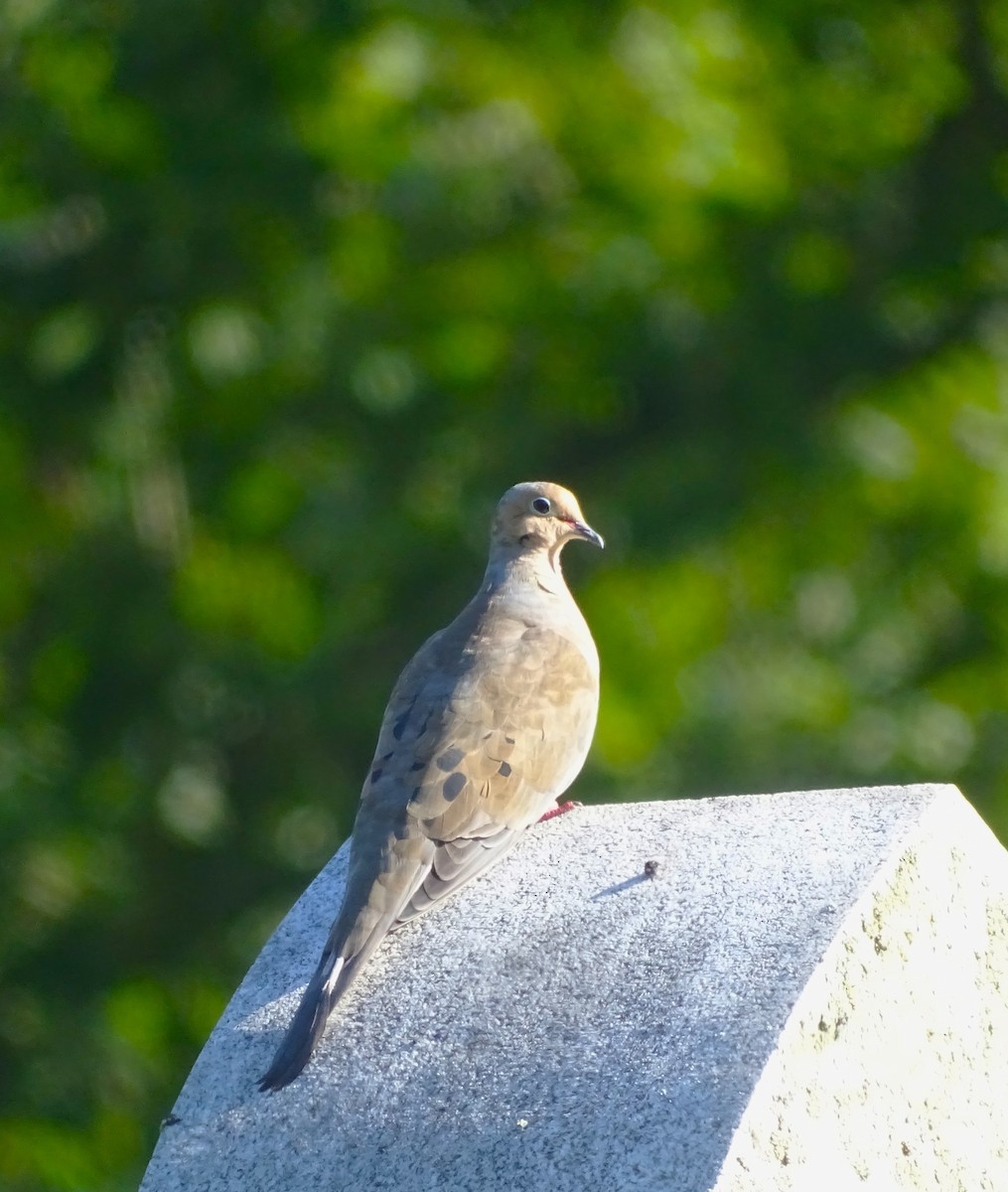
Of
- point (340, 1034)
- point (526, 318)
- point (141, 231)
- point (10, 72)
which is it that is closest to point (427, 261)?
point (526, 318)

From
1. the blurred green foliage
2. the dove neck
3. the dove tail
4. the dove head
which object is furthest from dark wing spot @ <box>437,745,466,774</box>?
the blurred green foliage

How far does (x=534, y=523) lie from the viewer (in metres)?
4.63

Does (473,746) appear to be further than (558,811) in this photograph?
No

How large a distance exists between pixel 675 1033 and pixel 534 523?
222 cm

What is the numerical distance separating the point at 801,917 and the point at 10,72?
591cm

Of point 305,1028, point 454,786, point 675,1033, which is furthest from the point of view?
point 454,786

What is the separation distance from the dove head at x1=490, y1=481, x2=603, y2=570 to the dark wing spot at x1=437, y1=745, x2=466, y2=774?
1.07m

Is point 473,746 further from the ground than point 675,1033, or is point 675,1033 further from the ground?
point 473,746

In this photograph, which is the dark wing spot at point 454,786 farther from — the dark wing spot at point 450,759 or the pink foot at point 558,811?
the pink foot at point 558,811

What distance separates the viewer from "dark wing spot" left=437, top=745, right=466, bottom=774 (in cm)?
356

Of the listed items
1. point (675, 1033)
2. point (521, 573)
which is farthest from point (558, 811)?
point (675, 1033)

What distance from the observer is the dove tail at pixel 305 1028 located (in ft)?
8.82

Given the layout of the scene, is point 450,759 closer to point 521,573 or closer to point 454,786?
point 454,786

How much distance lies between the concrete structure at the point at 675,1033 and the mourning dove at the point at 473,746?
0.06 m
